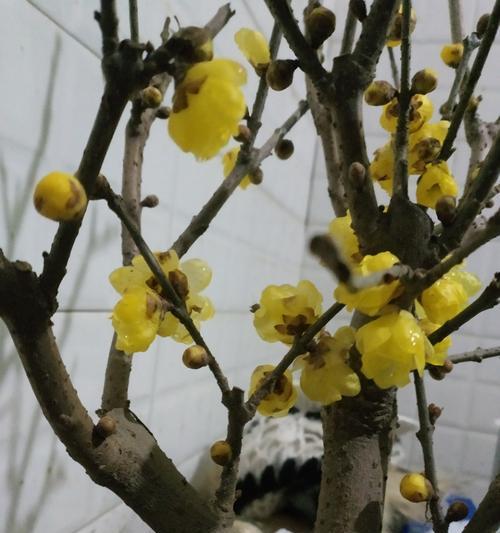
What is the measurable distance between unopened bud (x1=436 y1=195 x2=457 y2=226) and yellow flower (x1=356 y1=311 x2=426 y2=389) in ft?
0.13

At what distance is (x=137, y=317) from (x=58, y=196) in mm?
74

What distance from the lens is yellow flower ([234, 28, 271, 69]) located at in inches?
11.1

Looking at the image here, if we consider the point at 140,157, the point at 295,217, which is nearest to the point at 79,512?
the point at 140,157

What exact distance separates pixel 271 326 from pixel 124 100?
0.42 ft

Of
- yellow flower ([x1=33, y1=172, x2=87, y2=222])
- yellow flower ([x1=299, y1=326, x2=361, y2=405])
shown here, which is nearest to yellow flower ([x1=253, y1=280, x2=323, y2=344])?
yellow flower ([x1=299, y1=326, x2=361, y2=405])

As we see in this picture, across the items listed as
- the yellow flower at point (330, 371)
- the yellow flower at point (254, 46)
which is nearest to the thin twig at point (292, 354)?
the yellow flower at point (330, 371)

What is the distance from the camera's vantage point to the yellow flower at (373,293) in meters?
0.19

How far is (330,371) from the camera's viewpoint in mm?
242

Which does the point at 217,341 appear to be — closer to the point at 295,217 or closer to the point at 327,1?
the point at 295,217

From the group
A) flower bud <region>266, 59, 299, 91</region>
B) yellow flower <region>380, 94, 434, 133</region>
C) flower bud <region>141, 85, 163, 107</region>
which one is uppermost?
yellow flower <region>380, 94, 434, 133</region>

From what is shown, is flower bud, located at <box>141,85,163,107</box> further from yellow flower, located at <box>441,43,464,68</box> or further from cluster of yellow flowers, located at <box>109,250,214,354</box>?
yellow flower, located at <box>441,43,464,68</box>

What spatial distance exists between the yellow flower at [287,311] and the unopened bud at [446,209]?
0.18 feet

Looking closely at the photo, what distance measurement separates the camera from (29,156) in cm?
35

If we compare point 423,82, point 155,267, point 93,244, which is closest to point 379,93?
point 423,82
